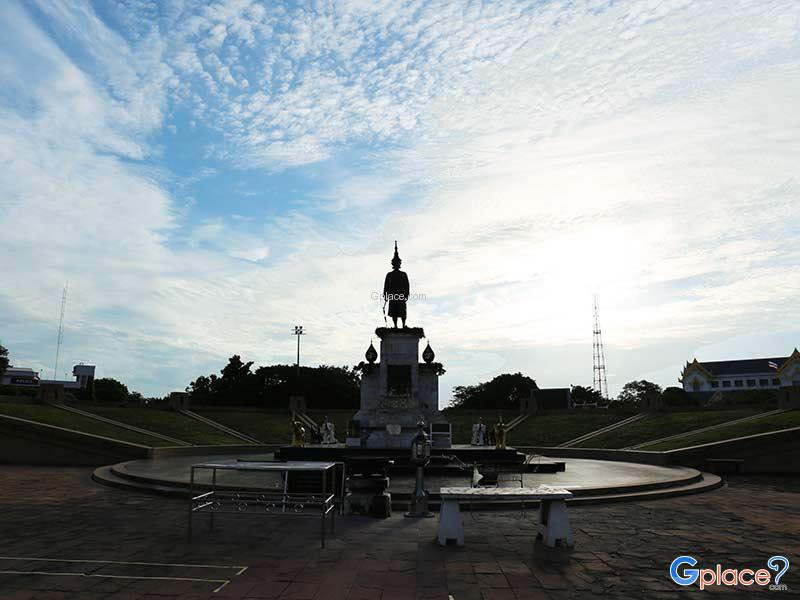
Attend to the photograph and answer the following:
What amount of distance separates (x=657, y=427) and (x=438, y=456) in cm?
2184

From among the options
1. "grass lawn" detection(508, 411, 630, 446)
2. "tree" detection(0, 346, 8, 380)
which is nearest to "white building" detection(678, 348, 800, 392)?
"grass lawn" detection(508, 411, 630, 446)

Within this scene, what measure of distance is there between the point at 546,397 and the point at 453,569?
2560 inches

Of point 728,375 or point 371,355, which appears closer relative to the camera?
point 371,355

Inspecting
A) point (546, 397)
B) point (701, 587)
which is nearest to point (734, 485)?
point (701, 587)

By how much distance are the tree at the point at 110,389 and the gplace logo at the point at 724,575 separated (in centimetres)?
7310

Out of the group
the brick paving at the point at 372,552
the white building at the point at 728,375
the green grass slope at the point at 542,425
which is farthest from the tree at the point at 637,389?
the brick paving at the point at 372,552

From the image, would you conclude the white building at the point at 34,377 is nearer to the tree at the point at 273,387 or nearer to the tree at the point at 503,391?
the tree at the point at 273,387

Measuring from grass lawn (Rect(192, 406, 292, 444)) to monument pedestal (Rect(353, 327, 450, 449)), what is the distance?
13638 mm

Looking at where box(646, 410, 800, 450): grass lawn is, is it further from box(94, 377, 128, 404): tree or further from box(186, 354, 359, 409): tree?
box(94, 377, 128, 404): tree

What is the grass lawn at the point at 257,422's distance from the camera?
131ft

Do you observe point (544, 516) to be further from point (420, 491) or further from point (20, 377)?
point (20, 377)

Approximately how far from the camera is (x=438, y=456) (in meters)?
21.1

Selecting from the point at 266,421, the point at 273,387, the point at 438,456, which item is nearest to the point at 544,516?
the point at 438,456

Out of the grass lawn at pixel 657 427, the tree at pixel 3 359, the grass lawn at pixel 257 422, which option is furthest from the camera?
the tree at pixel 3 359
